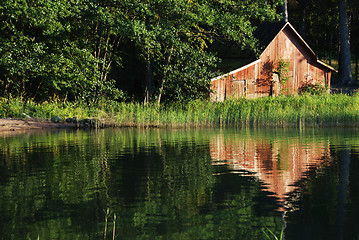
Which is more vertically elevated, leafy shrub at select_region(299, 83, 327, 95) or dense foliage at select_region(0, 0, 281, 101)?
dense foliage at select_region(0, 0, 281, 101)

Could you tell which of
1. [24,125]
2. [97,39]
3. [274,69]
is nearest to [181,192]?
[24,125]

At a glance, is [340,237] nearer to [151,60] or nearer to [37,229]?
[37,229]

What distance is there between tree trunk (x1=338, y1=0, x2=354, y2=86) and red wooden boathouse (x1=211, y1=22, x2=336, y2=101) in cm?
523

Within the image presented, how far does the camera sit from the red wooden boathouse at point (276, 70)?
38.1 m

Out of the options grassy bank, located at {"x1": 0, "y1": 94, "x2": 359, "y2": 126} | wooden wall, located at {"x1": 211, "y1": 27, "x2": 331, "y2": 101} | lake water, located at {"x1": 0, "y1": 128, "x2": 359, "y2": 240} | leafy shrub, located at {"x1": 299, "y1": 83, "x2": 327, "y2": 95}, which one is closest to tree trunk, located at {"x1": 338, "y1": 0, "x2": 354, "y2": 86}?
wooden wall, located at {"x1": 211, "y1": 27, "x2": 331, "y2": 101}

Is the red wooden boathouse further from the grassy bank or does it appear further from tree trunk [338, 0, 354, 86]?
the grassy bank

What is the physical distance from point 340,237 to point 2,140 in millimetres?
16871

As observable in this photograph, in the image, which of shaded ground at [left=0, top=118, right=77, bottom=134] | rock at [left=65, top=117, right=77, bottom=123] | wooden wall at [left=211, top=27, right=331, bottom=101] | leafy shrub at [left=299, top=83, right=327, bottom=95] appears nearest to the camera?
shaded ground at [left=0, top=118, right=77, bottom=134]

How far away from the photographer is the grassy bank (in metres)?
25.4

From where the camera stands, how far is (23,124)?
27156mm

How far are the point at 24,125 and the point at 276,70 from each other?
69.7ft

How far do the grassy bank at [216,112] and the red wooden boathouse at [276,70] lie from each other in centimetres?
853

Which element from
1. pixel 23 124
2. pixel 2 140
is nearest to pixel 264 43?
pixel 23 124

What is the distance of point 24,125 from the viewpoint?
2709 centimetres
